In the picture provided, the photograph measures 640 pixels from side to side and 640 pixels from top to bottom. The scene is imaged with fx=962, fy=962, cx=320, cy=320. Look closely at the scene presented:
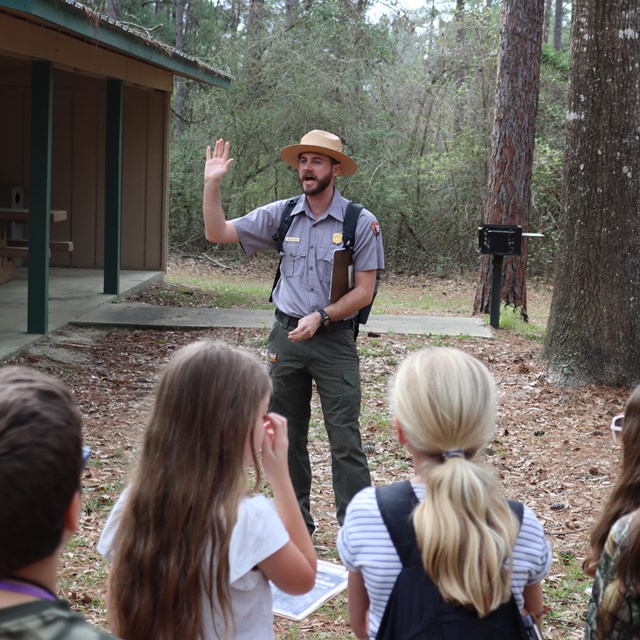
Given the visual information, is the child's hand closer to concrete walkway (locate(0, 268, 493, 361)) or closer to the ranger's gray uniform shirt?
the ranger's gray uniform shirt

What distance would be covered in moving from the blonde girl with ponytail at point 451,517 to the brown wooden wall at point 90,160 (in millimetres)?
12122

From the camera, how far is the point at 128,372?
8.17m

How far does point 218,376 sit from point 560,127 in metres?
17.3

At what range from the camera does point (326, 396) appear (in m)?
4.50

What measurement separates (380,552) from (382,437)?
429 cm

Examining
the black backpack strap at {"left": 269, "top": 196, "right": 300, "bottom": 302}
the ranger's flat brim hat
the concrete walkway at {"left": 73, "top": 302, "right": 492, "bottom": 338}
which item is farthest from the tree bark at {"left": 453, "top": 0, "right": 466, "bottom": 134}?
the black backpack strap at {"left": 269, "top": 196, "right": 300, "bottom": 302}

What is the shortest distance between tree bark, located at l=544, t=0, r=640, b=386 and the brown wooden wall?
24.9 ft

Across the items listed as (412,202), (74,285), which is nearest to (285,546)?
(74,285)

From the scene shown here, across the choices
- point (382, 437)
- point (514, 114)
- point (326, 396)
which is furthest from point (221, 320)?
point (326, 396)

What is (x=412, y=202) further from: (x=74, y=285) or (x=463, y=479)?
(x=463, y=479)

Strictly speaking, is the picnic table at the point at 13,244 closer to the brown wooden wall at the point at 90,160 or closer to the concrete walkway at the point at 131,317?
the concrete walkway at the point at 131,317

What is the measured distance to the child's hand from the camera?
230 cm

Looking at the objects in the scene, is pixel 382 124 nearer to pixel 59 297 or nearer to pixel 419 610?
pixel 59 297

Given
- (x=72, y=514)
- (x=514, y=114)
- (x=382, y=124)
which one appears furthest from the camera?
(x=382, y=124)
